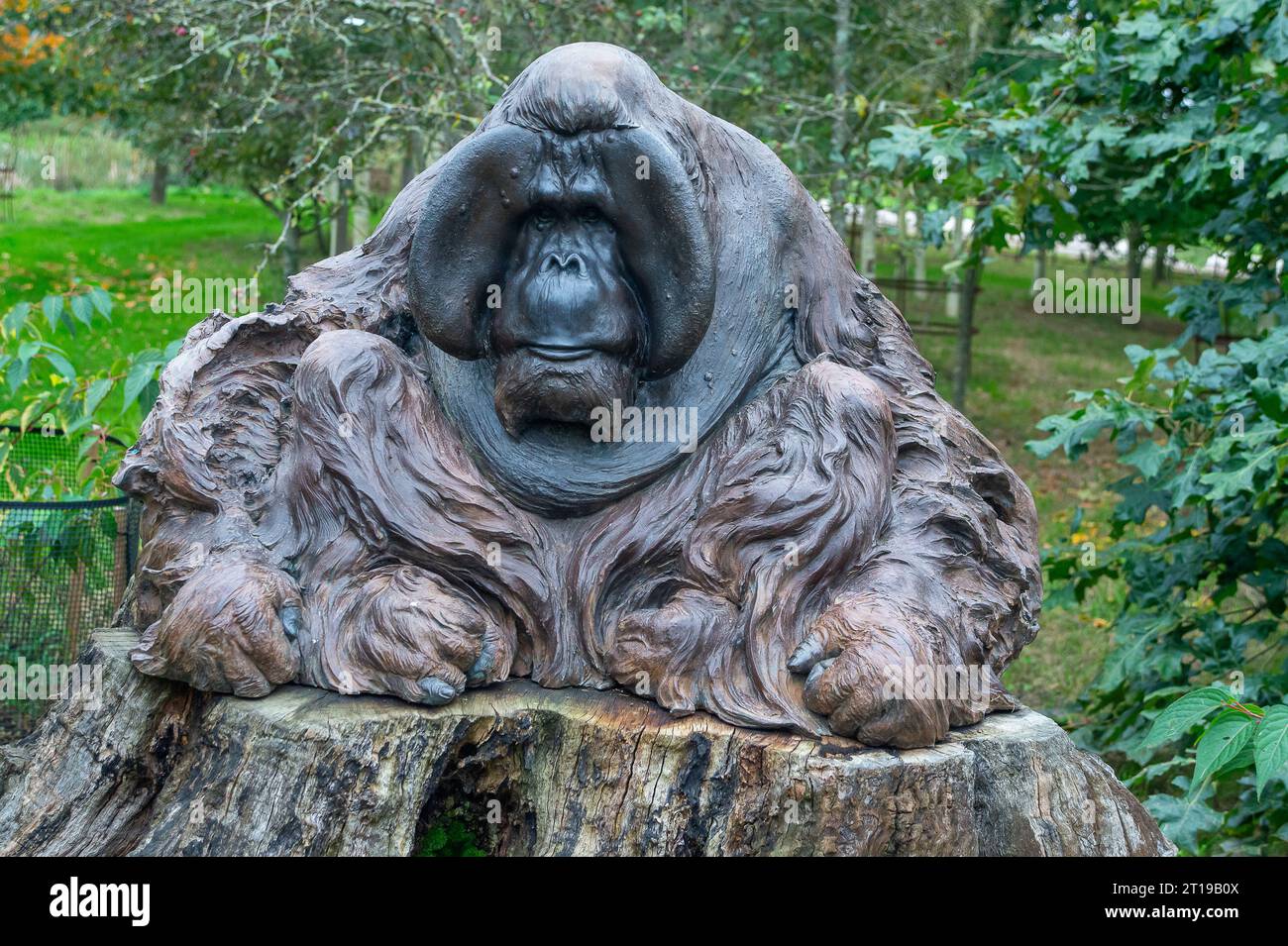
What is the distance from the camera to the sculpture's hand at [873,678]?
10.3 ft

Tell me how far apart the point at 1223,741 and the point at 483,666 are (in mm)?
1771

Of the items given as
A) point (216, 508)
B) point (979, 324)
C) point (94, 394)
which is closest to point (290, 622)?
point (216, 508)

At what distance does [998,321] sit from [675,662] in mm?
13618

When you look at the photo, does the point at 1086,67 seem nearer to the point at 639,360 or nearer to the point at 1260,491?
the point at 1260,491

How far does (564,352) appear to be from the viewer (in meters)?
3.44

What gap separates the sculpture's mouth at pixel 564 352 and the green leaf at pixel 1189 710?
1685 mm

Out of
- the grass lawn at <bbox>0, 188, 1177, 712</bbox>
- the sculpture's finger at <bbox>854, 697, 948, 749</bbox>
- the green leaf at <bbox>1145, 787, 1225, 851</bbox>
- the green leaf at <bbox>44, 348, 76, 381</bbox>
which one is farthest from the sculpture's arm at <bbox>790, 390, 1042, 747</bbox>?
the green leaf at <bbox>44, 348, 76, 381</bbox>

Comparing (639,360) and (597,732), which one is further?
(639,360)

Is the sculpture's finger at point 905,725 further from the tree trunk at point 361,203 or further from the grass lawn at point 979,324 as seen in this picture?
the tree trunk at point 361,203

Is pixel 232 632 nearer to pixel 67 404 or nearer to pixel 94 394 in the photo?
pixel 94 394

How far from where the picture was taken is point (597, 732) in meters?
3.29

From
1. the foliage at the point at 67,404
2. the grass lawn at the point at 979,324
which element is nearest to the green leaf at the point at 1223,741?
the grass lawn at the point at 979,324

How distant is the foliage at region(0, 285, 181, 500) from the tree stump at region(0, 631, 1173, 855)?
2.10m
